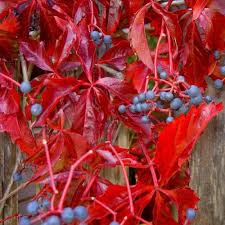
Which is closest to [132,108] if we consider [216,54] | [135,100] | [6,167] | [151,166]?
[135,100]

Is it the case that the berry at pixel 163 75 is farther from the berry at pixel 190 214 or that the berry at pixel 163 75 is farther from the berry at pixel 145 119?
the berry at pixel 190 214

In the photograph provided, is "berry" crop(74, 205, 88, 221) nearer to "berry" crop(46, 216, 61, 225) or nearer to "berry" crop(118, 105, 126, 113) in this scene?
"berry" crop(46, 216, 61, 225)

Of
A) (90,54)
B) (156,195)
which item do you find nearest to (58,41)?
(90,54)

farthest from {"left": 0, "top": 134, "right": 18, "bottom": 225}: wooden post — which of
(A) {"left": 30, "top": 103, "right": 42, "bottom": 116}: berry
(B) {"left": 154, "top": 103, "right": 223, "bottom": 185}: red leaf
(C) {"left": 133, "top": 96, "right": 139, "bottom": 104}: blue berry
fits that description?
(B) {"left": 154, "top": 103, "right": 223, "bottom": 185}: red leaf

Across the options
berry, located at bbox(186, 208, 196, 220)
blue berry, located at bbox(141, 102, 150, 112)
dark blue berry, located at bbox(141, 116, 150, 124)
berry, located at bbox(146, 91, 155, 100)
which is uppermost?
berry, located at bbox(146, 91, 155, 100)

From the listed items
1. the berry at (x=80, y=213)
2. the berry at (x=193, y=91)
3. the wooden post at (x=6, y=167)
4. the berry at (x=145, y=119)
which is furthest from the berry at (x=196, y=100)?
the wooden post at (x=6, y=167)

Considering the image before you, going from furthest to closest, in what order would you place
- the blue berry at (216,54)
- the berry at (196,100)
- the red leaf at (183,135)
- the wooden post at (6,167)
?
the wooden post at (6,167)
the blue berry at (216,54)
the berry at (196,100)
the red leaf at (183,135)
